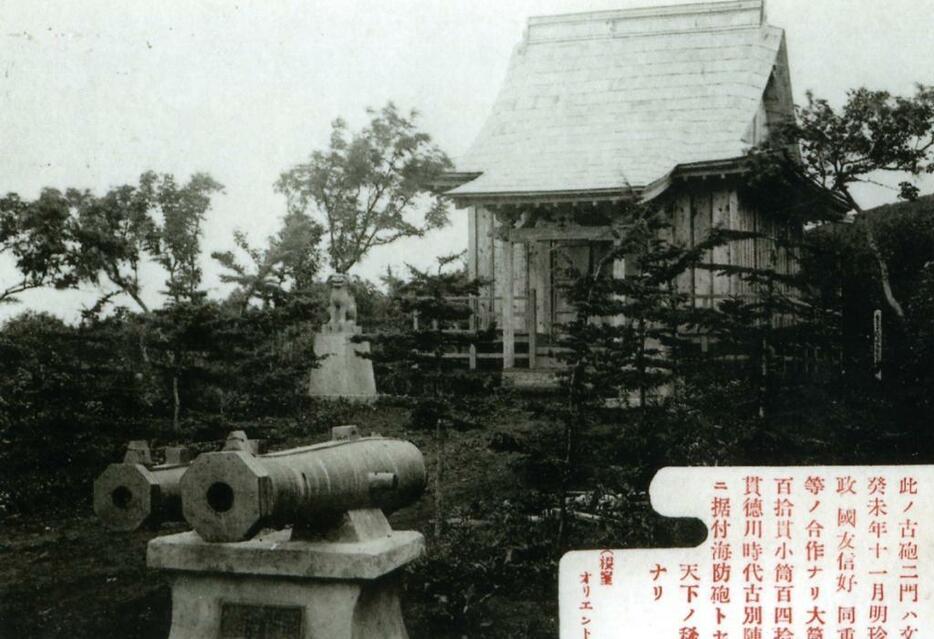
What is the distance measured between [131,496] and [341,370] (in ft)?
18.0

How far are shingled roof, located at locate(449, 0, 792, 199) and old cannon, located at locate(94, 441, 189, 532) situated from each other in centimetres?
480

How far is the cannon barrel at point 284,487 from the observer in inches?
109

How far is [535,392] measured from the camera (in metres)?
5.88

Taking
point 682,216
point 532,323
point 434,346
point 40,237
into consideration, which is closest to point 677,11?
point 682,216

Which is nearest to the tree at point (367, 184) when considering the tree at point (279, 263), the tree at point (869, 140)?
the tree at point (279, 263)

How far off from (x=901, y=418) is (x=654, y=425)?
1128mm

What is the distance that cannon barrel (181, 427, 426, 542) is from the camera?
2.76 metres

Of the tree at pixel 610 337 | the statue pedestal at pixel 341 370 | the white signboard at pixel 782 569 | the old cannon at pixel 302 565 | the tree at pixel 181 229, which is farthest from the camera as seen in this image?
the statue pedestal at pixel 341 370

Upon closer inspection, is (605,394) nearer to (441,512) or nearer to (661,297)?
(661,297)

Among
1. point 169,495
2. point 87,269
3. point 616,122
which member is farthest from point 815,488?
point 616,122

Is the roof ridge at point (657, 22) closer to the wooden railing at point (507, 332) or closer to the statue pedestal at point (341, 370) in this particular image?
the wooden railing at point (507, 332)

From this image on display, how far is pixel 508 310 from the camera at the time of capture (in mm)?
8453

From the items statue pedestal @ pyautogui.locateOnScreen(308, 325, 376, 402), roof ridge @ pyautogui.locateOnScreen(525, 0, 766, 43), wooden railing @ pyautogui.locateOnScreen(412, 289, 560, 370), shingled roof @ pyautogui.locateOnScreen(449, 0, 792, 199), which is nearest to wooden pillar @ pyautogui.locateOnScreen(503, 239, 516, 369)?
wooden railing @ pyautogui.locateOnScreen(412, 289, 560, 370)

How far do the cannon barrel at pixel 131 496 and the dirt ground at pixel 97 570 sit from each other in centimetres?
112
